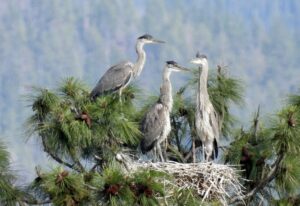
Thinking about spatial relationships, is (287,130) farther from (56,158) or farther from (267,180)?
(56,158)

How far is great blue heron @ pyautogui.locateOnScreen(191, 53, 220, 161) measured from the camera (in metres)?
15.0

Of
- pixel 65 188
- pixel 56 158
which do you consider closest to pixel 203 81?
pixel 56 158

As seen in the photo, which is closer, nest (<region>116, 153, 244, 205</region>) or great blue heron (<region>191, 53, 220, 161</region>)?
nest (<region>116, 153, 244, 205</region>)

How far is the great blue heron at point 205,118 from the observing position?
1503 cm

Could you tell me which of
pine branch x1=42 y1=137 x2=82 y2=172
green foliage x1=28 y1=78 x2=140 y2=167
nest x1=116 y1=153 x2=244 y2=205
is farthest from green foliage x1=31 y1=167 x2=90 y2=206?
nest x1=116 y1=153 x2=244 y2=205

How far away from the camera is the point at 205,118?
49.4 feet

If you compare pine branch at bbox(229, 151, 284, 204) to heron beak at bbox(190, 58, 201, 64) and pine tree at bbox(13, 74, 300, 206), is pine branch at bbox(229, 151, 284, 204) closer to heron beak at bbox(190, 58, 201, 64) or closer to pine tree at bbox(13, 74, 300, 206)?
pine tree at bbox(13, 74, 300, 206)

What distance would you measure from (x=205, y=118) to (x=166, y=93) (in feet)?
1.71

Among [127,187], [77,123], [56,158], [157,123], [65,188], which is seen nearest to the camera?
[127,187]

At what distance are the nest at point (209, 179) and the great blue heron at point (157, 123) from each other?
3.58ft

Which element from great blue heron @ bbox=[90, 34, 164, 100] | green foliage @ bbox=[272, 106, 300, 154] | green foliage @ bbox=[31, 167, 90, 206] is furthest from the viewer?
great blue heron @ bbox=[90, 34, 164, 100]

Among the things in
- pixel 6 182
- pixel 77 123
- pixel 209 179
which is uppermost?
pixel 77 123

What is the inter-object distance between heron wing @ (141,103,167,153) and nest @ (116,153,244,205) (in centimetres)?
107

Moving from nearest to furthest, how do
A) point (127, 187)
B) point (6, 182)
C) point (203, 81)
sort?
1. point (127, 187)
2. point (6, 182)
3. point (203, 81)
